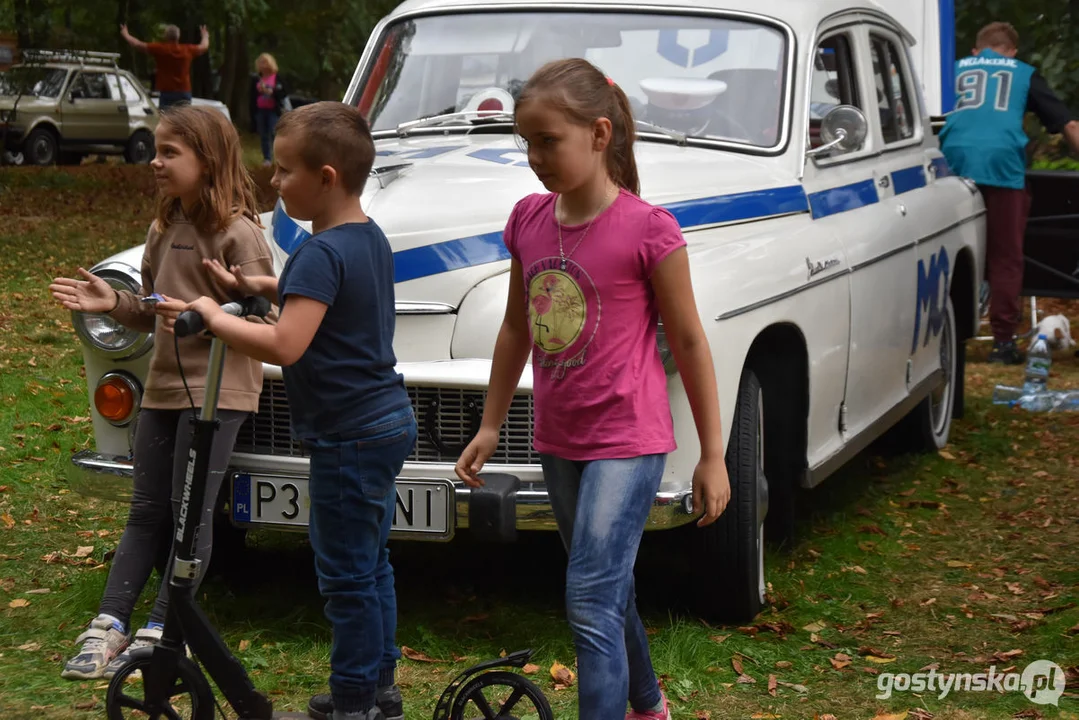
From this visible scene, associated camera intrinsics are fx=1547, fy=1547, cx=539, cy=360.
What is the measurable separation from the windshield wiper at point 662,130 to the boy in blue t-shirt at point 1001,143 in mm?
4523

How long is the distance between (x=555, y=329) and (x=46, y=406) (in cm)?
531

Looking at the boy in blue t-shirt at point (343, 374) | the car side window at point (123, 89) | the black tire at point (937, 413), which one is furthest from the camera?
the car side window at point (123, 89)

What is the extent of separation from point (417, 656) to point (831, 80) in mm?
2851

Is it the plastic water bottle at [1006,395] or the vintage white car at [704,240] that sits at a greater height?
the vintage white car at [704,240]

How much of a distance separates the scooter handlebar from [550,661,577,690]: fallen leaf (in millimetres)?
1465

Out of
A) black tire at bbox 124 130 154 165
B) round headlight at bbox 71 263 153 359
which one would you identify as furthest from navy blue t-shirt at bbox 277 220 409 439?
black tire at bbox 124 130 154 165

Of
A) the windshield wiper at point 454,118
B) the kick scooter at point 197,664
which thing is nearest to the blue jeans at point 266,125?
the windshield wiper at point 454,118

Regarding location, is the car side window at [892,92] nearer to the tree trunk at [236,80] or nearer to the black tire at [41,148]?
the black tire at [41,148]

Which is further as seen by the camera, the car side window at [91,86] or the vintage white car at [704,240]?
the car side window at [91,86]

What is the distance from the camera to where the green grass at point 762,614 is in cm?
410

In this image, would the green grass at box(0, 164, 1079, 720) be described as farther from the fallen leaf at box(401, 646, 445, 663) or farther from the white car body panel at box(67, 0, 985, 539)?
the white car body panel at box(67, 0, 985, 539)

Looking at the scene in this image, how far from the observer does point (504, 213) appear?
4.63 meters

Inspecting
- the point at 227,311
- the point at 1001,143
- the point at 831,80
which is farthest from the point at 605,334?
the point at 1001,143

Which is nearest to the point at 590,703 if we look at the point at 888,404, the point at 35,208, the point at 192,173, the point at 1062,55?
the point at 192,173
